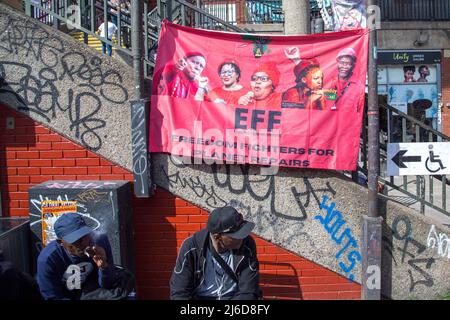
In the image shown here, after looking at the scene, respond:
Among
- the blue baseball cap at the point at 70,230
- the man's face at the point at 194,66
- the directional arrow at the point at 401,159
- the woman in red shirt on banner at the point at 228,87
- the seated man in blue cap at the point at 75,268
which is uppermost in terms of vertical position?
the man's face at the point at 194,66

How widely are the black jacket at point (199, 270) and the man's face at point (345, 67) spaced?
2237mm

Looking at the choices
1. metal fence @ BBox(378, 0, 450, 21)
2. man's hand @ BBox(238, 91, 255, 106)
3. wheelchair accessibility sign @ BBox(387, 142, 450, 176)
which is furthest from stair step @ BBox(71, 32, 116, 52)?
Result: metal fence @ BBox(378, 0, 450, 21)

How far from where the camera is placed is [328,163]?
15.2 feet

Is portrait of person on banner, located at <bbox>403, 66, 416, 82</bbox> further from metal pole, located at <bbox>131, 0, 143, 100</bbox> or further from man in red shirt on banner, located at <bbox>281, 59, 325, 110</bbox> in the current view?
metal pole, located at <bbox>131, 0, 143, 100</bbox>

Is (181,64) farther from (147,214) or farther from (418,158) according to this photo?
(418,158)

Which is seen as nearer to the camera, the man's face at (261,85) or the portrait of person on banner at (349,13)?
the man's face at (261,85)

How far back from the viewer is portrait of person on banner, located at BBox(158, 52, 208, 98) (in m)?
4.68

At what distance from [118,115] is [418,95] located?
13362 millimetres

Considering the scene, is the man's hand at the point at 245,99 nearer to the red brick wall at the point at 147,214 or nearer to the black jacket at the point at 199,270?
the red brick wall at the point at 147,214

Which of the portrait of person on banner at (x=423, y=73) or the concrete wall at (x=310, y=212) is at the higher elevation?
the portrait of person on banner at (x=423, y=73)

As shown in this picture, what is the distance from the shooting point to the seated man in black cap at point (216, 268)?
3.18 metres

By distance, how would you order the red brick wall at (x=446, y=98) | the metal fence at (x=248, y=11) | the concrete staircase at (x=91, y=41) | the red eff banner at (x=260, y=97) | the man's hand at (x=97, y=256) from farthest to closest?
the red brick wall at (x=446, y=98), the metal fence at (x=248, y=11), the concrete staircase at (x=91, y=41), the red eff banner at (x=260, y=97), the man's hand at (x=97, y=256)

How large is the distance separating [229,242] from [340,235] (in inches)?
77.4

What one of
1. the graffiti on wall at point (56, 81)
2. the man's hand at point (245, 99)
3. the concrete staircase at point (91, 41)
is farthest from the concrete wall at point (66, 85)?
the concrete staircase at point (91, 41)
